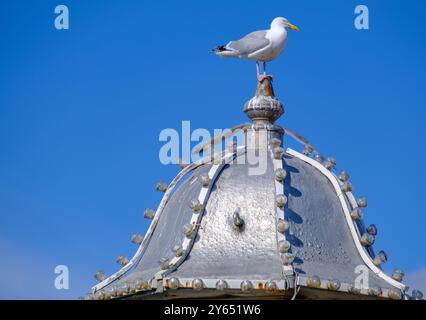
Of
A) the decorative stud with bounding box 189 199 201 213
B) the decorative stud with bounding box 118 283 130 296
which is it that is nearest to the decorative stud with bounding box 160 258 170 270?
the decorative stud with bounding box 118 283 130 296

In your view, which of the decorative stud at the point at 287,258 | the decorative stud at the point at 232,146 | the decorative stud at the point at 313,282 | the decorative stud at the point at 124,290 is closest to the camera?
the decorative stud at the point at 313,282

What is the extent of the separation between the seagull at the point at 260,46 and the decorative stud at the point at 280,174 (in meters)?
2.41

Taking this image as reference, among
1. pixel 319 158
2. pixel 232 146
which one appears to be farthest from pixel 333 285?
pixel 232 146

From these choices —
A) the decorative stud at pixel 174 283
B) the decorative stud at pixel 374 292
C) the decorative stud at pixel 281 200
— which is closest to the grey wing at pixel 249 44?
the decorative stud at pixel 281 200

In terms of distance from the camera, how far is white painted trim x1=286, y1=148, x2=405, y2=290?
1069 inches

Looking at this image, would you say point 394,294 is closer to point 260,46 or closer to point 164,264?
point 164,264

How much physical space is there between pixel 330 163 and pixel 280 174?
58.3 inches

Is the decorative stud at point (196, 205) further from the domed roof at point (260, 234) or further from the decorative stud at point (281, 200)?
the decorative stud at point (281, 200)

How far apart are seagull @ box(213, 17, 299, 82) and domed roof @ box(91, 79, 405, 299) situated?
848mm

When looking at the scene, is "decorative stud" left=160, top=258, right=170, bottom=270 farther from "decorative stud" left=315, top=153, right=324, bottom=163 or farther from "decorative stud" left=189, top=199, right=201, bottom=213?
"decorative stud" left=315, top=153, right=324, bottom=163

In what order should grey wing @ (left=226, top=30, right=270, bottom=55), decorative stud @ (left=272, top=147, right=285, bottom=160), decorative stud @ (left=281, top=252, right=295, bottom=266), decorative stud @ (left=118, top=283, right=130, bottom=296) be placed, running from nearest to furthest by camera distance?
decorative stud @ (left=281, top=252, right=295, bottom=266) → decorative stud @ (left=118, top=283, right=130, bottom=296) → decorative stud @ (left=272, top=147, right=285, bottom=160) → grey wing @ (left=226, top=30, right=270, bottom=55)

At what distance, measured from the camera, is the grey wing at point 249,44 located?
2927cm

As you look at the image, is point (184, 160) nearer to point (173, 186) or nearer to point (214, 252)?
point (173, 186)

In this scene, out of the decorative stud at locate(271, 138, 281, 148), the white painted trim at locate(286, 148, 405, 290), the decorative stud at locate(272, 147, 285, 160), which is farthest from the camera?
the decorative stud at locate(271, 138, 281, 148)
